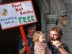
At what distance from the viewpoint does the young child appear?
5719 millimetres

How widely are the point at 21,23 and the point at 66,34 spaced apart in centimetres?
183

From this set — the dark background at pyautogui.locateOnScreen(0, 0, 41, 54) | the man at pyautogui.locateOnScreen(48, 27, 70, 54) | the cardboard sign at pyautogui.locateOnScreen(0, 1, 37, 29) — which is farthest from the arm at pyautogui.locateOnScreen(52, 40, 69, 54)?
the dark background at pyautogui.locateOnScreen(0, 0, 41, 54)

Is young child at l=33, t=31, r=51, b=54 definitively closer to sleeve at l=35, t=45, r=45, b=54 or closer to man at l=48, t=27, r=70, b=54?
sleeve at l=35, t=45, r=45, b=54

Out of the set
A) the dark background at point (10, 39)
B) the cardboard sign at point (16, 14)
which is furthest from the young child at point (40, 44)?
the dark background at point (10, 39)

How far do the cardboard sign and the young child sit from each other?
766mm

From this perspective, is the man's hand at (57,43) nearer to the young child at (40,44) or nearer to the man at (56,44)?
the man at (56,44)

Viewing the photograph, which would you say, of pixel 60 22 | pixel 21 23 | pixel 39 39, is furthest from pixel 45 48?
pixel 60 22

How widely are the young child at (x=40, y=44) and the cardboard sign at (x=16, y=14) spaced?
0.77m

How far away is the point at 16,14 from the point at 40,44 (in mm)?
1054

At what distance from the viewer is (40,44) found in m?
5.75

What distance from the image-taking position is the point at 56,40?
588 centimetres

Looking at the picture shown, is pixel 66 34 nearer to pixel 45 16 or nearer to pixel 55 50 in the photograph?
pixel 45 16

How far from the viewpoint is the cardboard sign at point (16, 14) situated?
6391mm

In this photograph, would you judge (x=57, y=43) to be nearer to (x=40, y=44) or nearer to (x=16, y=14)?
(x=40, y=44)
